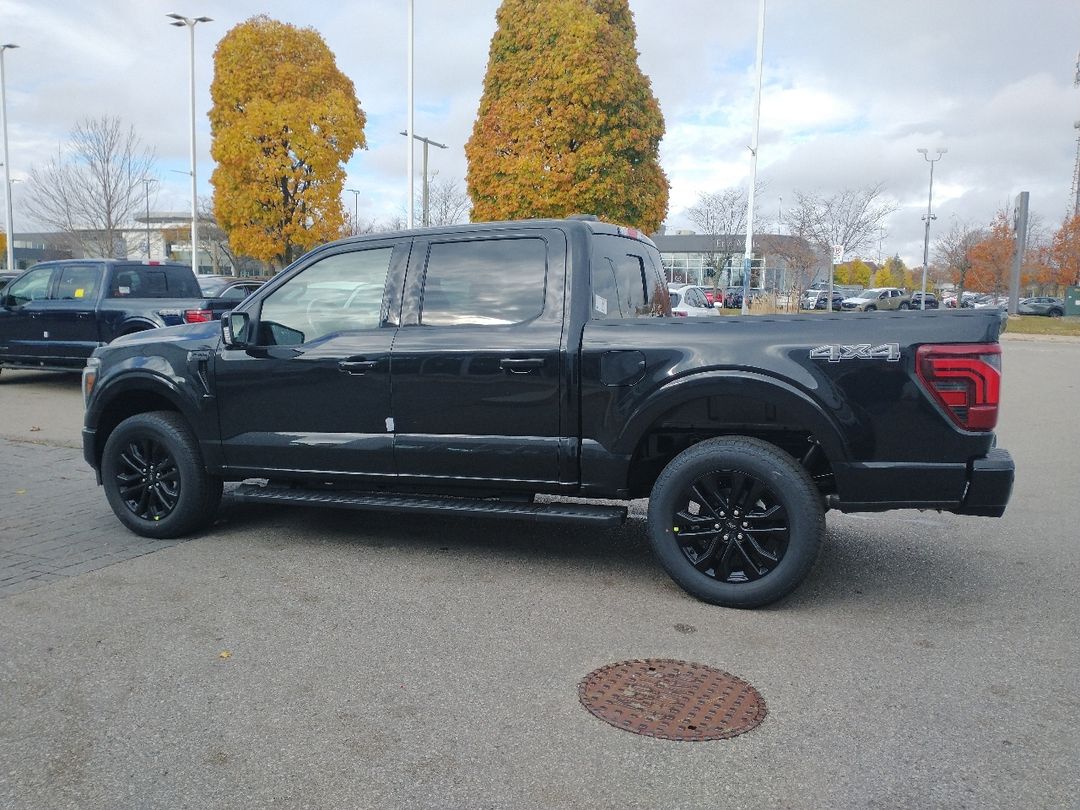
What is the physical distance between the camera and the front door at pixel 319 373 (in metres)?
5.11

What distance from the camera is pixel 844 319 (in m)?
4.23

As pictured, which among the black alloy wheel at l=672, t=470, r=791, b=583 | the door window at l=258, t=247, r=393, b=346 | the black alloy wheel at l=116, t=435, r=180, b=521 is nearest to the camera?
the black alloy wheel at l=672, t=470, r=791, b=583

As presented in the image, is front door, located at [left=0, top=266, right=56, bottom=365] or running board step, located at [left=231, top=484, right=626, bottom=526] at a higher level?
front door, located at [left=0, top=266, right=56, bottom=365]

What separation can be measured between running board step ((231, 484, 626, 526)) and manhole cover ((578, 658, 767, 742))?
1.03m

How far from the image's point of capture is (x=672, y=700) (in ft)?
11.3

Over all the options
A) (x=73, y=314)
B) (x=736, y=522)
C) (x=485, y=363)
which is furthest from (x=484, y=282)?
(x=73, y=314)

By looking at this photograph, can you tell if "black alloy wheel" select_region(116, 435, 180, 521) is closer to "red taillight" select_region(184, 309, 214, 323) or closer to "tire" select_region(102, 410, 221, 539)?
"tire" select_region(102, 410, 221, 539)

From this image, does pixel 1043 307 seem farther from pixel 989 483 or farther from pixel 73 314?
pixel 989 483

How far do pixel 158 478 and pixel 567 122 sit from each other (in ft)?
68.0

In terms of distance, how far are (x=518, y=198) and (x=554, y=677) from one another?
73.4 feet

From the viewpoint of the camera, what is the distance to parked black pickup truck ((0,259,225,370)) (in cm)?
1218

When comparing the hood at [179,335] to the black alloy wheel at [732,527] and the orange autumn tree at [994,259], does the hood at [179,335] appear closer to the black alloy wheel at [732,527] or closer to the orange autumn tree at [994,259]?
the black alloy wheel at [732,527]

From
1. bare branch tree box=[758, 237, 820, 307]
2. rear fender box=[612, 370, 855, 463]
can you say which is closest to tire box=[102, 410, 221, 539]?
rear fender box=[612, 370, 855, 463]

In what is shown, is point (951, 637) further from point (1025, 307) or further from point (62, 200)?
point (1025, 307)
